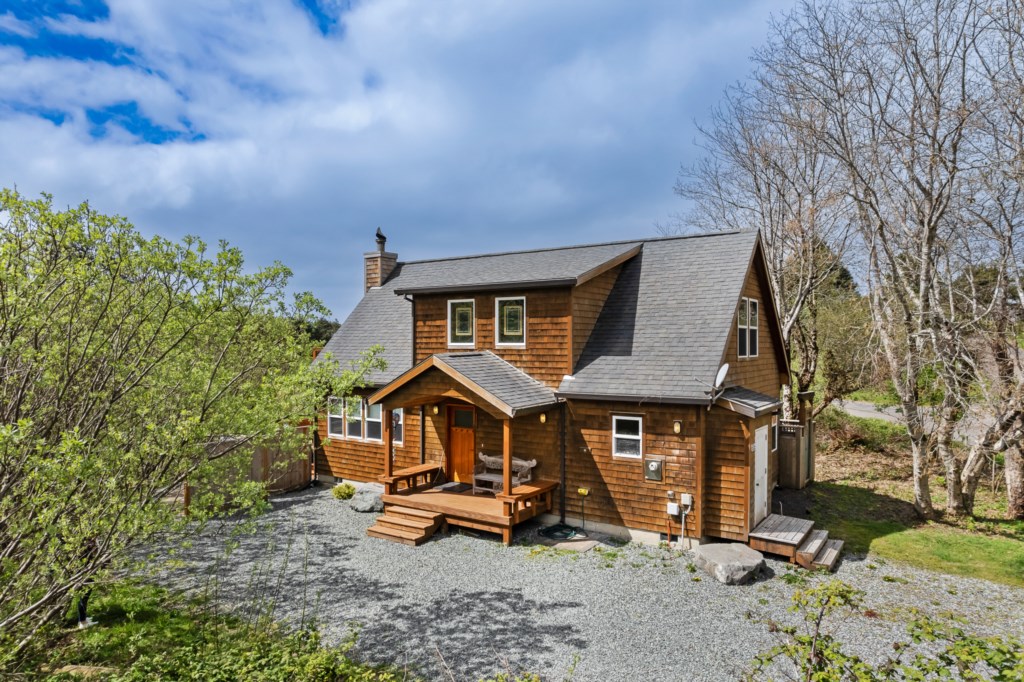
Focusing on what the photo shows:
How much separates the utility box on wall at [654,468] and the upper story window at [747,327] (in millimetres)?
3608

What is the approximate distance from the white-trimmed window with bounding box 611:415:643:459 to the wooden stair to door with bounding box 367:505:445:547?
13.6 feet

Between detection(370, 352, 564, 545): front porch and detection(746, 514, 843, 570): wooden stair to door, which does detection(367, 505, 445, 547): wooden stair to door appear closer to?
detection(370, 352, 564, 545): front porch

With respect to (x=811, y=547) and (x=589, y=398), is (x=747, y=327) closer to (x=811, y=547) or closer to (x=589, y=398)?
(x=589, y=398)

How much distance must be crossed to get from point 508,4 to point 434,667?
33.5ft

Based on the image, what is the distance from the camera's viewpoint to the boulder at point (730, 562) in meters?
9.34

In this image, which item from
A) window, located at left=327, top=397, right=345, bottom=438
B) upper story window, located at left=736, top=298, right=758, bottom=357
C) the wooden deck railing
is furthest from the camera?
window, located at left=327, top=397, right=345, bottom=438

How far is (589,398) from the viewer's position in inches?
466

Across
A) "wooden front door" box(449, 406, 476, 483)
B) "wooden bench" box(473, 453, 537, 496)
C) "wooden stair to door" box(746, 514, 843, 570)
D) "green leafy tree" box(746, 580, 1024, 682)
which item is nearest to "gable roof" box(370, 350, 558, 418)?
"wooden front door" box(449, 406, 476, 483)

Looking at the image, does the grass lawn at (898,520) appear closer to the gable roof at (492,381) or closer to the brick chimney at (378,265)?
the gable roof at (492,381)

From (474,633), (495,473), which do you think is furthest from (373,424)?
(474,633)

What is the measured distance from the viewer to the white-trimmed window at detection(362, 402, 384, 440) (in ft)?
50.7

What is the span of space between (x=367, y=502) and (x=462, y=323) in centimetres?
510

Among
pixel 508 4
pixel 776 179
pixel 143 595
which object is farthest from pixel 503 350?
pixel 776 179

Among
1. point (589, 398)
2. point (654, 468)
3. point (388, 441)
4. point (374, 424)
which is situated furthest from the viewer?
point (374, 424)
